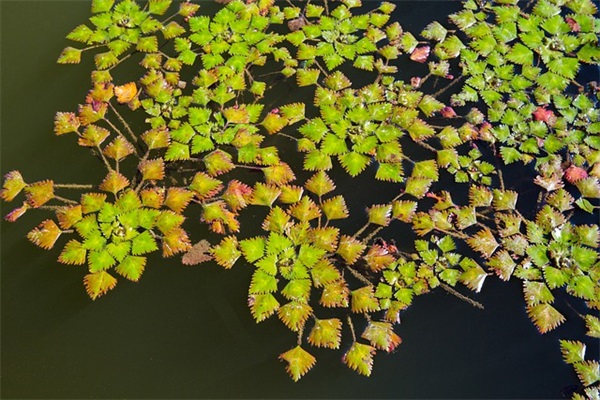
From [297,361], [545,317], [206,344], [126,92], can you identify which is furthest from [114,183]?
[545,317]

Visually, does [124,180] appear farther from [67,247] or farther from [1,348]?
[1,348]

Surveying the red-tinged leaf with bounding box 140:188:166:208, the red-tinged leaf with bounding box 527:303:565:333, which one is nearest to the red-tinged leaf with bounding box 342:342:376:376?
the red-tinged leaf with bounding box 527:303:565:333

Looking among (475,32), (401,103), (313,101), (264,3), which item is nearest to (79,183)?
(313,101)

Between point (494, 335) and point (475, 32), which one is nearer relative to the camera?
point (494, 335)

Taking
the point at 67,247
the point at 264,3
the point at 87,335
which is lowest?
the point at 87,335

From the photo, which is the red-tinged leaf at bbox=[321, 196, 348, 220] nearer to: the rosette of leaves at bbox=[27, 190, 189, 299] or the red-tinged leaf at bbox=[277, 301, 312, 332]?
the red-tinged leaf at bbox=[277, 301, 312, 332]

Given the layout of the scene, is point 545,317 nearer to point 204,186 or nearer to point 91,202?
point 204,186
